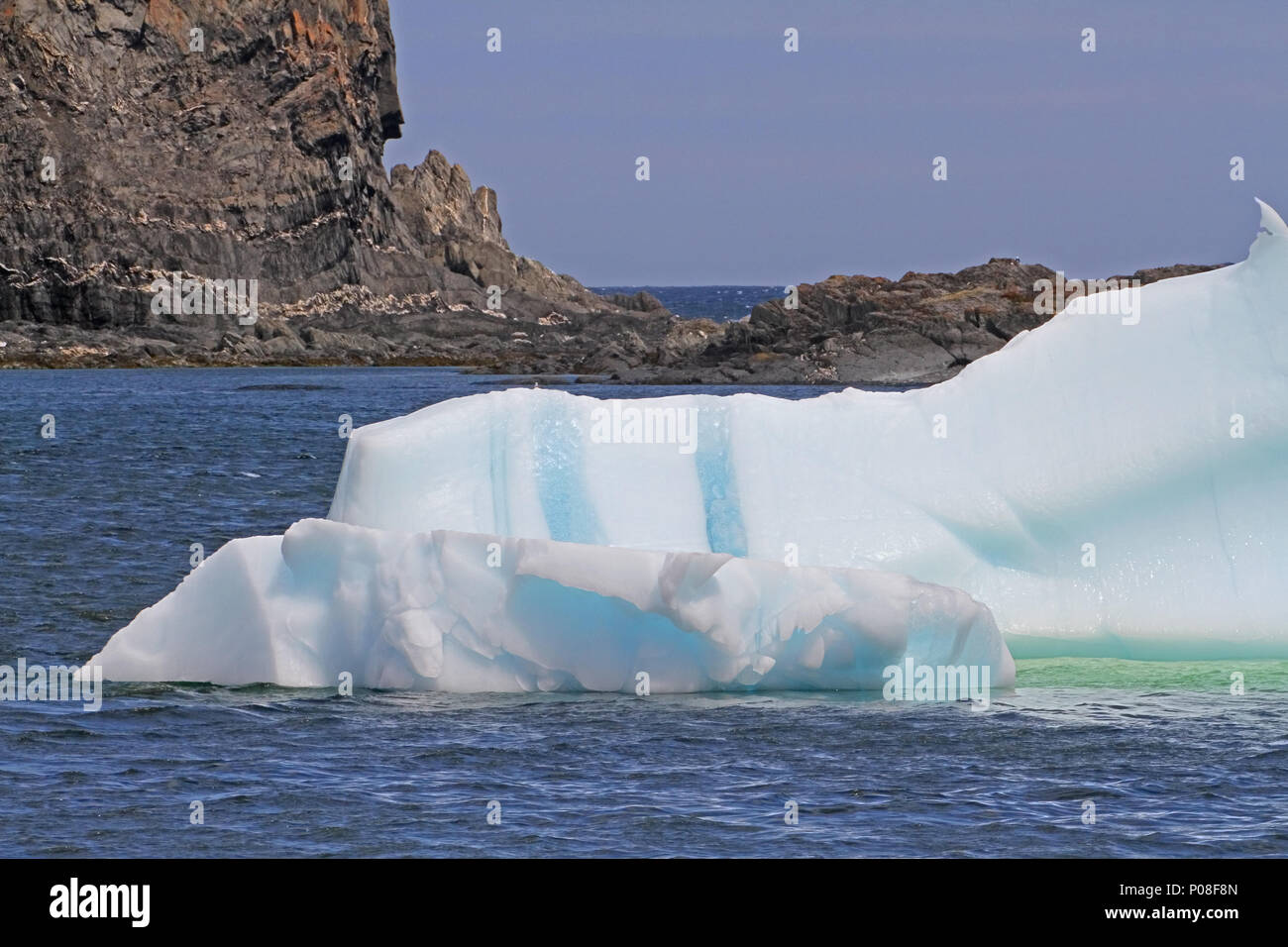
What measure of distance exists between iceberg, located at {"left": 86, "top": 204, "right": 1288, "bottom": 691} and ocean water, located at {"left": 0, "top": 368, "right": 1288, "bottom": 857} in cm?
32

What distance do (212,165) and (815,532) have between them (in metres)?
97.5

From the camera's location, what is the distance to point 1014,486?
596 inches

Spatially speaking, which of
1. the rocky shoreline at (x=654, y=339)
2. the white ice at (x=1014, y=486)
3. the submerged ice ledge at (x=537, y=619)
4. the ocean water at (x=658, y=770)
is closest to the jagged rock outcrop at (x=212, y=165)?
the rocky shoreline at (x=654, y=339)

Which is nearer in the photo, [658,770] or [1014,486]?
[658,770]

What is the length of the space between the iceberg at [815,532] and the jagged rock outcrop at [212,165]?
255ft

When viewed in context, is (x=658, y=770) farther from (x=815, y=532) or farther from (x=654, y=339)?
(x=654, y=339)

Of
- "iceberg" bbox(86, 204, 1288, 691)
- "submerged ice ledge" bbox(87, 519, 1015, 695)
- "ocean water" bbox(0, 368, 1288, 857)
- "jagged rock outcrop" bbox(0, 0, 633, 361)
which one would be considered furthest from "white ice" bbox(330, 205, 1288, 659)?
"jagged rock outcrop" bbox(0, 0, 633, 361)

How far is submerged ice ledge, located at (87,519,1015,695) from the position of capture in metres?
13.2

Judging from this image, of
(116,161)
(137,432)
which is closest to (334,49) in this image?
(116,161)

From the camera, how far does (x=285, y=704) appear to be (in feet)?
44.3

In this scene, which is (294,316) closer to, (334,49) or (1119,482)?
(334,49)

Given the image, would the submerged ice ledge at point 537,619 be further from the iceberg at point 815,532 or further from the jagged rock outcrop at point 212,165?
the jagged rock outcrop at point 212,165

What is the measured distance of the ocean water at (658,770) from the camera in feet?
34.1

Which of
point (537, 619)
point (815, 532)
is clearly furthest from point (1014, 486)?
point (537, 619)
